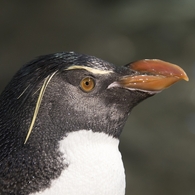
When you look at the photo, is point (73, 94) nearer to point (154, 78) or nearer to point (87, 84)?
point (87, 84)

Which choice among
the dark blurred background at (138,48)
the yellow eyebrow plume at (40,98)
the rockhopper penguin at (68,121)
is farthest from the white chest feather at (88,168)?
the dark blurred background at (138,48)

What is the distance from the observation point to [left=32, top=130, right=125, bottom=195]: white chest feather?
4.73ft

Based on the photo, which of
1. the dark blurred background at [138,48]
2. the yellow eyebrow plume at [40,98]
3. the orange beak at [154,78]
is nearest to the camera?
the yellow eyebrow plume at [40,98]

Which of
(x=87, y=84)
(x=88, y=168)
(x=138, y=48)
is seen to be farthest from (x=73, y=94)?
(x=138, y=48)

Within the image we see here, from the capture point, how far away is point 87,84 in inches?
60.1

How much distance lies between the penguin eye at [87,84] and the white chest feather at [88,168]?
0.46 ft

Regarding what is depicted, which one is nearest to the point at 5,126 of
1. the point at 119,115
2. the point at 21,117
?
the point at 21,117

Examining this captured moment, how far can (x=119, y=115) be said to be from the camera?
1.57m

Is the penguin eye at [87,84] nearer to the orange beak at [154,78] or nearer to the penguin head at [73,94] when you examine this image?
the penguin head at [73,94]

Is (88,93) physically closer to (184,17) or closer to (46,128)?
(46,128)

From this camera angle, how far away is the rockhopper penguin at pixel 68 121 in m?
1.44

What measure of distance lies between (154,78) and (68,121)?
0.32m

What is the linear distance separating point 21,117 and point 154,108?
277 cm

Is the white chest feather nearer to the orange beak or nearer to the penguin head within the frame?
the penguin head
